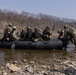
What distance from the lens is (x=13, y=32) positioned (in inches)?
904

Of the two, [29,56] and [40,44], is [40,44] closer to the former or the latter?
[40,44]

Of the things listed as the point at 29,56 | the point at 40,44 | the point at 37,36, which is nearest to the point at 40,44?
the point at 40,44

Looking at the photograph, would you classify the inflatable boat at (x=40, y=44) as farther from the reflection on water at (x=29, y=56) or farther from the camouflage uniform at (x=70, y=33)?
the reflection on water at (x=29, y=56)

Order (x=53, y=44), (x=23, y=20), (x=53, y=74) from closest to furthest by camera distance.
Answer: (x=53, y=74) → (x=53, y=44) → (x=23, y=20)

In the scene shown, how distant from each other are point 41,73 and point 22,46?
35.5ft

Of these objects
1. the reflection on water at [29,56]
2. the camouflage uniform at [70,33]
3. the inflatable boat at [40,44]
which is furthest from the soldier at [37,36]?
the reflection on water at [29,56]

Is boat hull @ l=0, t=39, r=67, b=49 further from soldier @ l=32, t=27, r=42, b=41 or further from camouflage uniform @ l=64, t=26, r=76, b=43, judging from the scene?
camouflage uniform @ l=64, t=26, r=76, b=43

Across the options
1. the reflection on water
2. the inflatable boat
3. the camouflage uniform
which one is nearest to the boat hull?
the inflatable boat

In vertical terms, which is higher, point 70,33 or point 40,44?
point 70,33

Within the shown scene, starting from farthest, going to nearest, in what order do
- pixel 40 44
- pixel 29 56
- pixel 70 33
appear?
pixel 70 33
pixel 40 44
pixel 29 56

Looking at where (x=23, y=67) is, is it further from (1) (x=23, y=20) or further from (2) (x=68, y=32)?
Result: (1) (x=23, y=20)

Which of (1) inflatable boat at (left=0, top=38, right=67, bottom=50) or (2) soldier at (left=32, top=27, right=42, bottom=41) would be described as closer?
(1) inflatable boat at (left=0, top=38, right=67, bottom=50)

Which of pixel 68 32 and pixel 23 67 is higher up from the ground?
pixel 68 32

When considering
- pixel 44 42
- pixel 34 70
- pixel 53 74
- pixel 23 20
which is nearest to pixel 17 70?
pixel 34 70
